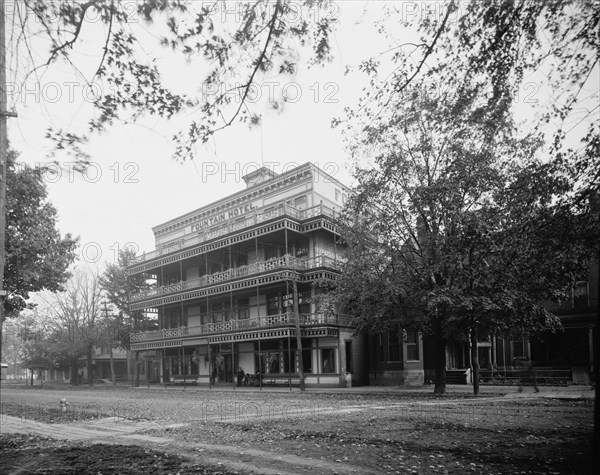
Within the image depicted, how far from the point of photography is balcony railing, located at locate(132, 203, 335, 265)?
32469mm

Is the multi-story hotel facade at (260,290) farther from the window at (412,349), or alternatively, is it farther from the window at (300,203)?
the window at (412,349)

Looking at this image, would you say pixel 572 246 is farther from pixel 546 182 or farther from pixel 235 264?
pixel 235 264

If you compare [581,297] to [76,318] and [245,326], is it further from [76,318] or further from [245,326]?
[76,318]

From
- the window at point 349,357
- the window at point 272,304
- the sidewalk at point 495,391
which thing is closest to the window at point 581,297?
the sidewalk at point 495,391

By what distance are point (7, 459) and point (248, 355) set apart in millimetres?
28614

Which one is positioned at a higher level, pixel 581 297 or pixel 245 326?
pixel 581 297

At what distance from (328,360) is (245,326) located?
6758 millimetres

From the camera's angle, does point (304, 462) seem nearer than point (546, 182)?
Yes

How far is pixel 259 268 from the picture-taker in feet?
109

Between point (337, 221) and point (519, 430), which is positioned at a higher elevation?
point (337, 221)

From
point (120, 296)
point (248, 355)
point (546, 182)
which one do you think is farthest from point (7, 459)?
point (120, 296)

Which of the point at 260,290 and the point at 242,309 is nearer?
the point at 260,290

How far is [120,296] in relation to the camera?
4853 cm

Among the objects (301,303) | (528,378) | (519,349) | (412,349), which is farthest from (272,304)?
(519,349)
